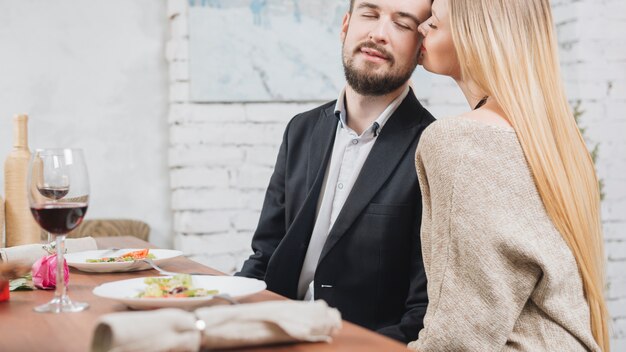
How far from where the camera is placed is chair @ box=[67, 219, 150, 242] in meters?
3.08

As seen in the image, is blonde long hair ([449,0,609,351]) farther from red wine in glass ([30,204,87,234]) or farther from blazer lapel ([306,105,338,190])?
red wine in glass ([30,204,87,234])

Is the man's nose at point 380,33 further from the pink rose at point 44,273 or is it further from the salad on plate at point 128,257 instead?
the pink rose at point 44,273

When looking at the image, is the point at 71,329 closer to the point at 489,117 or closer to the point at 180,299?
the point at 180,299

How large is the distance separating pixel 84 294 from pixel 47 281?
0.32 feet

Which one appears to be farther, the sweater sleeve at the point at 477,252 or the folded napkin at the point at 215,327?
the sweater sleeve at the point at 477,252

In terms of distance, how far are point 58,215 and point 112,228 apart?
2049mm

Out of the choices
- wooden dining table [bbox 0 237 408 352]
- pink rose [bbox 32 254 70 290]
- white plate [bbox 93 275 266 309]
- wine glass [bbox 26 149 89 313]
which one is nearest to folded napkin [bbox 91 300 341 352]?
wooden dining table [bbox 0 237 408 352]

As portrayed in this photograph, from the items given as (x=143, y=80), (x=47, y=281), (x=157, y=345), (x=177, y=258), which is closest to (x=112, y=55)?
(x=143, y=80)

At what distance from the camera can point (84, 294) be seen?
128cm

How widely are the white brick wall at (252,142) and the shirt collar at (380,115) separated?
1194 mm

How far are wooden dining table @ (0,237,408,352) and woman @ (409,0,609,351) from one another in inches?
11.5

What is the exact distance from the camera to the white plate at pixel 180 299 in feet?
3.41

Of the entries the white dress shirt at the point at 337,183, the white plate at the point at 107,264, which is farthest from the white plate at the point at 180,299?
the white dress shirt at the point at 337,183

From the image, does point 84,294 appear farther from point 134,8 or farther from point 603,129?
point 603,129
